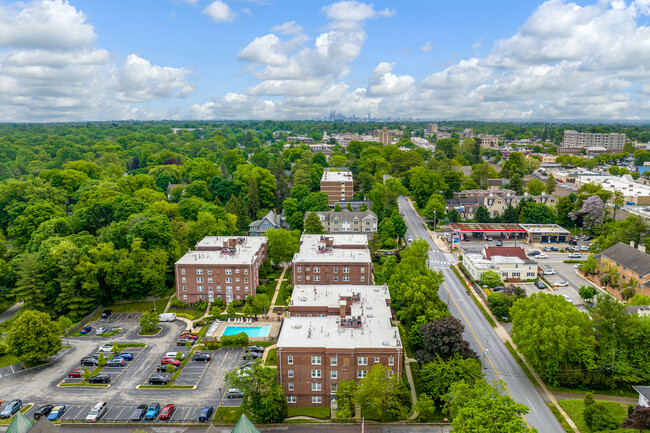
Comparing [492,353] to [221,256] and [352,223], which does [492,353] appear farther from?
[352,223]

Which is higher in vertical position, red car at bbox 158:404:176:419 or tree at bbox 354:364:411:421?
tree at bbox 354:364:411:421

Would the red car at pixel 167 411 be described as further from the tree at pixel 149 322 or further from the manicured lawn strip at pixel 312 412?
the tree at pixel 149 322

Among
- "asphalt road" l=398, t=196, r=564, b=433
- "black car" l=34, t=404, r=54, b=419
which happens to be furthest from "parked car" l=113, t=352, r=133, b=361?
"asphalt road" l=398, t=196, r=564, b=433

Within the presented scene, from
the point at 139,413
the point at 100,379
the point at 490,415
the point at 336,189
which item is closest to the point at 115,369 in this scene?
the point at 100,379

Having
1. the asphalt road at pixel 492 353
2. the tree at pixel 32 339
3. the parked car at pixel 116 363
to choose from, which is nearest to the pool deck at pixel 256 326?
the parked car at pixel 116 363

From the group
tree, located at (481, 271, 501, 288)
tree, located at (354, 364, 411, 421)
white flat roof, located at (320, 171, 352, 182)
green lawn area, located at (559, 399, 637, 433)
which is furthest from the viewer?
white flat roof, located at (320, 171, 352, 182)

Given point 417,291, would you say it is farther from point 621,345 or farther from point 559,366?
point 621,345

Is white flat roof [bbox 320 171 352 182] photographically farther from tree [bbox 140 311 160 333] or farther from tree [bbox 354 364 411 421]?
tree [bbox 354 364 411 421]

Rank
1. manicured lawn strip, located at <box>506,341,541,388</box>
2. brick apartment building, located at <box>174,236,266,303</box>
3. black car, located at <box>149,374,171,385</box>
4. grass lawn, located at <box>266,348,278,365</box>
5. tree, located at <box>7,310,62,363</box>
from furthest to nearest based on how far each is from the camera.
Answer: brick apartment building, located at <box>174,236,266,303</box>, grass lawn, located at <box>266,348,278,365</box>, tree, located at <box>7,310,62,363</box>, black car, located at <box>149,374,171,385</box>, manicured lawn strip, located at <box>506,341,541,388</box>
